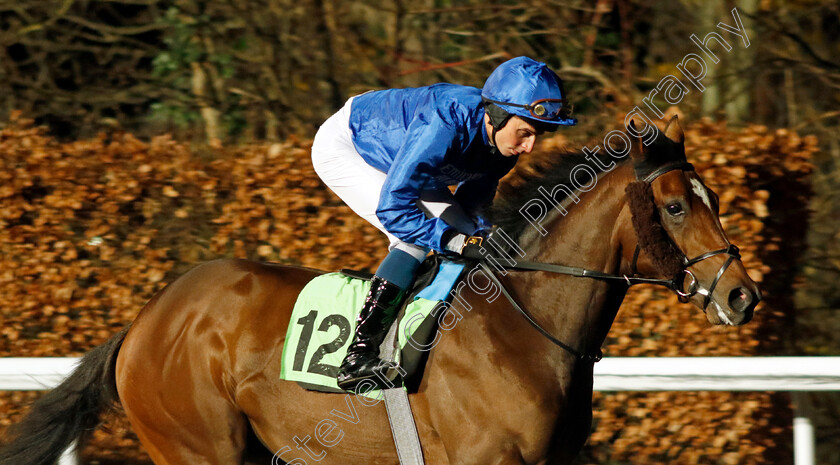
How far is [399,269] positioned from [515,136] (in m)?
0.60

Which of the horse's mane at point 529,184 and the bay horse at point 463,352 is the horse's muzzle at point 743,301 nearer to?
the bay horse at point 463,352

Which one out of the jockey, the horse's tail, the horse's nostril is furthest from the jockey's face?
the horse's tail

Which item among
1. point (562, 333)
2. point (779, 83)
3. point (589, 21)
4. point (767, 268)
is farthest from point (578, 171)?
point (779, 83)

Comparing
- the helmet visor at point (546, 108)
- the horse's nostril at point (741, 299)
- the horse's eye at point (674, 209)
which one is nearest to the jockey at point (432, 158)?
the helmet visor at point (546, 108)

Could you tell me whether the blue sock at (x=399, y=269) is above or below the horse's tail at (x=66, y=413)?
above

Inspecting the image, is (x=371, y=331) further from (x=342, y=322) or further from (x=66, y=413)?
(x=66, y=413)

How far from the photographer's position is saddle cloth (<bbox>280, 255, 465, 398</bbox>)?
275 cm

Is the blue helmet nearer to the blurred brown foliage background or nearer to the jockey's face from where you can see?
the jockey's face

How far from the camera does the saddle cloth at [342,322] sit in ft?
9.04

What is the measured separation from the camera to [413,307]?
280 cm

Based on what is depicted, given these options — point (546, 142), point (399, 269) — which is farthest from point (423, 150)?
point (546, 142)

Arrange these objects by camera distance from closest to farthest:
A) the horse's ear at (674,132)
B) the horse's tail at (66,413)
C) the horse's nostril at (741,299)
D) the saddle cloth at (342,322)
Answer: the horse's nostril at (741,299) < the horse's ear at (674,132) < the saddle cloth at (342,322) < the horse's tail at (66,413)

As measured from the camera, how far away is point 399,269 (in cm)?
282

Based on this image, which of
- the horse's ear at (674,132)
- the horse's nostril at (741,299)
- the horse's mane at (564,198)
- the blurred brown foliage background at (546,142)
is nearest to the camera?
the horse's nostril at (741,299)
